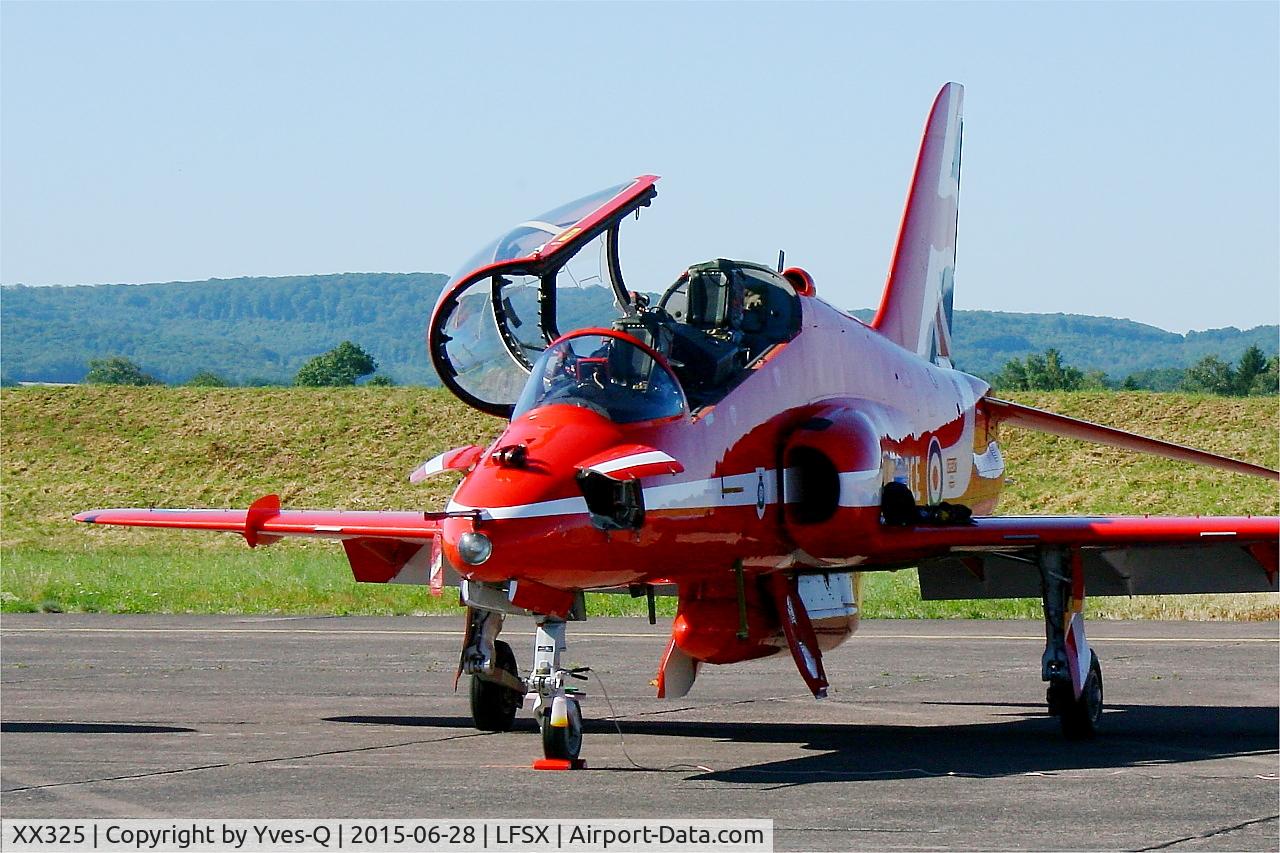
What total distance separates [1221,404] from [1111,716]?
147ft

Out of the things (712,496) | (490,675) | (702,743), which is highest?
(712,496)

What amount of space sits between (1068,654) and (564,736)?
484cm

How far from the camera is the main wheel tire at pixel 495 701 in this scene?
15211 mm

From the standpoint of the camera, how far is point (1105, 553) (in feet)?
53.7

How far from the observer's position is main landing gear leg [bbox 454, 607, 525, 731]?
14617 millimetres

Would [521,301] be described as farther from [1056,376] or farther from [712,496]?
[1056,376]

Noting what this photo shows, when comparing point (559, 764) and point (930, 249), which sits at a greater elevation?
point (930, 249)

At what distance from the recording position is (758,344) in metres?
13.9

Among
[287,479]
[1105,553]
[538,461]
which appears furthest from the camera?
[287,479]

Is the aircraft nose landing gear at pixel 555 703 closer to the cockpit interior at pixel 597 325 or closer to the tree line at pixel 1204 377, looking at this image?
the cockpit interior at pixel 597 325

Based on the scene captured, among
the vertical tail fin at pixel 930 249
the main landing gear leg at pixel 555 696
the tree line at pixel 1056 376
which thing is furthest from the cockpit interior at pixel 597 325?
the tree line at pixel 1056 376

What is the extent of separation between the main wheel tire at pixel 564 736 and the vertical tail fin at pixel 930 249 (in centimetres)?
781

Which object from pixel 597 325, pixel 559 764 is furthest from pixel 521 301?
pixel 559 764

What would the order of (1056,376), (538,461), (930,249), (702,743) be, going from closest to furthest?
(538,461)
(702,743)
(930,249)
(1056,376)
